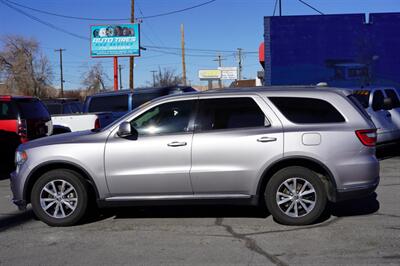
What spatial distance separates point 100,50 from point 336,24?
14.2 metres

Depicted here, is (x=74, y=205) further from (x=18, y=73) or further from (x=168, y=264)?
(x=18, y=73)

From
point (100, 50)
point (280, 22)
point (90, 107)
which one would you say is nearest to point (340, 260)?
point (90, 107)

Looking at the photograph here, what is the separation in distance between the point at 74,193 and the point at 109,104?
821 centimetres

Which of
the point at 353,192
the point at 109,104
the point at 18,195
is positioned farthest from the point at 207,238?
the point at 109,104

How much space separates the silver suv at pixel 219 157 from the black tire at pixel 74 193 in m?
0.01

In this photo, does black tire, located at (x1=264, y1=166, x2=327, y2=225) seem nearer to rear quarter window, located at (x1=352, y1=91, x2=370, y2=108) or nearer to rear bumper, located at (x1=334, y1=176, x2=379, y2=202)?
rear bumper, located at (x1=334, y1=176, x2=379, y2=202)

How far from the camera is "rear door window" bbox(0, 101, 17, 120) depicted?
10953 millimetres

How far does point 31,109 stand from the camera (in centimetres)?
1136

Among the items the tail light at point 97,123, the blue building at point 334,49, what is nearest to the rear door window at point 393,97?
the tail light at point 97,123

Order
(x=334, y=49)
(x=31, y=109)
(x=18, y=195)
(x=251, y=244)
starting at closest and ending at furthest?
(x=251, y=244)
(x=18, y=195)
(x=31, y=109)
(x=334, y=49)

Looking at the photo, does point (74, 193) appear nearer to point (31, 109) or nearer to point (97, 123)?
point (31, 109)

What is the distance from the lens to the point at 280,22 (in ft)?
69.4


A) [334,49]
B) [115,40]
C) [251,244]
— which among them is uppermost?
A: [115,40]

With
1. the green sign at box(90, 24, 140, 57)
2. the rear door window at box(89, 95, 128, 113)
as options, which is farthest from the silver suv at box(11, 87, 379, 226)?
the green sign at box(90, 24, 140, 57)
